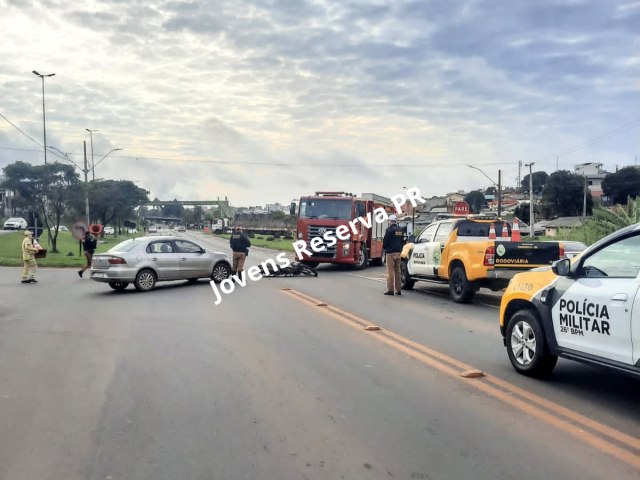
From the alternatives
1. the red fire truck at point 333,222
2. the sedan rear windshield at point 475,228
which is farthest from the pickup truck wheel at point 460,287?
the red fire truck at point 333,222

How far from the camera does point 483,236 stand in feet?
48.8

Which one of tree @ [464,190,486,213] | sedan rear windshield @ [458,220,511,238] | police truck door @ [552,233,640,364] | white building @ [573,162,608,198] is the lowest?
police truck door @ [552,233,640,364]

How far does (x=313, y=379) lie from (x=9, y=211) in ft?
368

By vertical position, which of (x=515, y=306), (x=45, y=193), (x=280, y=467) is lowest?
(x=280, y=467)

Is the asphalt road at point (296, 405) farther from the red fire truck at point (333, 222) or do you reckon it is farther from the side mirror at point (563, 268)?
the red fire truck at point (333, 222)

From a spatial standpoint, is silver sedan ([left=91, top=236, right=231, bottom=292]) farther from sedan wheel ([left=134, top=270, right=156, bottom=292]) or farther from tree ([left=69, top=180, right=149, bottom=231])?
tree ([left=69, top=180, right=149, bottom=231])

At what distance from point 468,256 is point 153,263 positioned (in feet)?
27.8

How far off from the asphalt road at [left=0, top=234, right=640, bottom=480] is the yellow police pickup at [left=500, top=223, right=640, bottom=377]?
412 mm

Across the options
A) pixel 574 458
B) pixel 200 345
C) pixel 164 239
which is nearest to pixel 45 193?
pixel 164 239

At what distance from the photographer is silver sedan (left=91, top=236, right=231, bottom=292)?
1628 cm

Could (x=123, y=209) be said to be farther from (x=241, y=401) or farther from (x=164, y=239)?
(x=241, y=401)

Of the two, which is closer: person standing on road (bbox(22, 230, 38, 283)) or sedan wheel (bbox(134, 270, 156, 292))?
sedan wheel (bbox(134, 270, 156, 292))

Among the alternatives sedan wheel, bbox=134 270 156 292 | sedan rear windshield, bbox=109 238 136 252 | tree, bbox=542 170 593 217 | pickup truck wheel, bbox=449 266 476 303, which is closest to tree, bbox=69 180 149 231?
sedan rear windshield, bbox=109 238 136 252

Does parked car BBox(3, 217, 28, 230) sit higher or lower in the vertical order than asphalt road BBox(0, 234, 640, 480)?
higher
